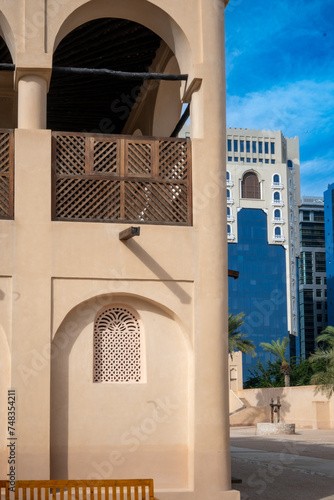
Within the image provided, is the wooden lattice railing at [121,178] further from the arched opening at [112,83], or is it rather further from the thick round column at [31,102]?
the arched opening at [112,83]

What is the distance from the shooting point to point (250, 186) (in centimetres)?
11925

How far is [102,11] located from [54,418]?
619 cm

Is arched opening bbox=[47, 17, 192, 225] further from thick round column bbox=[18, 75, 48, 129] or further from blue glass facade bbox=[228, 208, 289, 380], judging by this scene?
blue glass facade bbox=[228, 208, 289, 380]

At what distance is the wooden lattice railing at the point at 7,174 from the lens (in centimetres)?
1113

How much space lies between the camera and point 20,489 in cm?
1012

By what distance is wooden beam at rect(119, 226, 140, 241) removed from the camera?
10.7 metres

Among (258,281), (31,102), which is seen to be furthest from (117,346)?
(258,281)

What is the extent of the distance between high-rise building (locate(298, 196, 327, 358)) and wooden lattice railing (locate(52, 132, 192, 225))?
11668cm

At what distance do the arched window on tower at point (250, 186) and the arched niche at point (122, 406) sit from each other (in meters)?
107

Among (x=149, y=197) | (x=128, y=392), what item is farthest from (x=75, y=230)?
(x=128, y=392)

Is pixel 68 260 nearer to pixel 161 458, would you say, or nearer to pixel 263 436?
pixel 161 458

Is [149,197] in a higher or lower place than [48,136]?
lower

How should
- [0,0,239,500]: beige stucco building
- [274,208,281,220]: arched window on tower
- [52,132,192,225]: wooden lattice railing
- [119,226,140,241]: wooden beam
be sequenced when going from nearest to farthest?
[119,226,140,241]: wooden beam < [0,0,239,500]: beige stucco building < [52,132,192,225]: wooden lattice railing < [274,208,281,220]: arched window on tower

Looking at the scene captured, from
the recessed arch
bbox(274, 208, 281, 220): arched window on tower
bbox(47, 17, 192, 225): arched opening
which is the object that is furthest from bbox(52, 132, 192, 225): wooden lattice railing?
bbox(274, 208, 281, 220): arched window on tower
